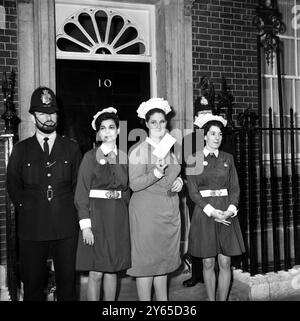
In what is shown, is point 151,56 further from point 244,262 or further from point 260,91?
point 244,262

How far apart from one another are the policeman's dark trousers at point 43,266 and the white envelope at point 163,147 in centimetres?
99

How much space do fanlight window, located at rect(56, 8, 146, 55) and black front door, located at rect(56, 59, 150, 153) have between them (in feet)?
0.68

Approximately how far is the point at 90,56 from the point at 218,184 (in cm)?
306

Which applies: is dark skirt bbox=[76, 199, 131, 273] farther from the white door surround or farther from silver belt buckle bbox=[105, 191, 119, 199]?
the white door surround

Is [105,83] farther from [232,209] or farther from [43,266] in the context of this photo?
[43,266]

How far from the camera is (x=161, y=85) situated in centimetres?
602

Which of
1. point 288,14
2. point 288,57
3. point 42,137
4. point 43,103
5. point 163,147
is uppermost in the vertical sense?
point 288,14

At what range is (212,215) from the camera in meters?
3.71

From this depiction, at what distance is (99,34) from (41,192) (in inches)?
132

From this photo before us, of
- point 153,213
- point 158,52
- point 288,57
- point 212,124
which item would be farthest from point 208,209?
point 288,57

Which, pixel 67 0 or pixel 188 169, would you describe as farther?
pixel 67 0

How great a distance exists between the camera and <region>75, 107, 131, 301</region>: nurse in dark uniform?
332 centimetres

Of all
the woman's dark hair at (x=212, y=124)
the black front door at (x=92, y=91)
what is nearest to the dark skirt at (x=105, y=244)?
the woman's dark hair at (x=212, y=124)
